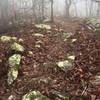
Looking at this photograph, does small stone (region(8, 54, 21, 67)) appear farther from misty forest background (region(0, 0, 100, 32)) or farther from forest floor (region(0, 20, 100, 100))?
misty forest background (region(0, 0, 100, 32))

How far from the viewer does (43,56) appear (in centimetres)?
1251

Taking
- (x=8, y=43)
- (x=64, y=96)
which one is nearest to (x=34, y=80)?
(x=64, y=96)

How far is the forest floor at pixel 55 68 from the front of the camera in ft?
28.9

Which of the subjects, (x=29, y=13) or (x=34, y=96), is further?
(x=29, y=13)

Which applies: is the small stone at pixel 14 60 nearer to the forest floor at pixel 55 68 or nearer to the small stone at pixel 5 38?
the forest floor at pixel 55 68

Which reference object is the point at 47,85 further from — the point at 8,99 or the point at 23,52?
the point at 23,52

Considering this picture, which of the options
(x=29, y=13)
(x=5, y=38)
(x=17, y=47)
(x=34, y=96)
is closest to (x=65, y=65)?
(x=34, y=96)

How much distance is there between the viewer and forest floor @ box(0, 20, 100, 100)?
28.9ft

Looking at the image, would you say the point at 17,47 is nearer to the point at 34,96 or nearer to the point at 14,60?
the point at 14,60

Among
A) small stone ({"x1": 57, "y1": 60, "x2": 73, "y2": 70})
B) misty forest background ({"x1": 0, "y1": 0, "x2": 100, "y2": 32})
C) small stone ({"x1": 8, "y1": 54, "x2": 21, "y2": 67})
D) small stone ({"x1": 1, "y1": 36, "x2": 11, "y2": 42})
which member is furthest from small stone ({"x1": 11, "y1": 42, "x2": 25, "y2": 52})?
misty forest background ({"x1": 0, "y1": 0, "x2": 100, "y2": 32})

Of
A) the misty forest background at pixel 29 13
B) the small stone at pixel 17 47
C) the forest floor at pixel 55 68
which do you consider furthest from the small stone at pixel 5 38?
the misty forest background at pixel 29 13

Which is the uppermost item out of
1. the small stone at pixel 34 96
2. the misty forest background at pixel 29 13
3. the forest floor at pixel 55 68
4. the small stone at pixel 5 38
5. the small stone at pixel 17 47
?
the misty forest background at pixel 29 13

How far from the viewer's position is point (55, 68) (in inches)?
424

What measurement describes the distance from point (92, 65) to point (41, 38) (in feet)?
19.4
